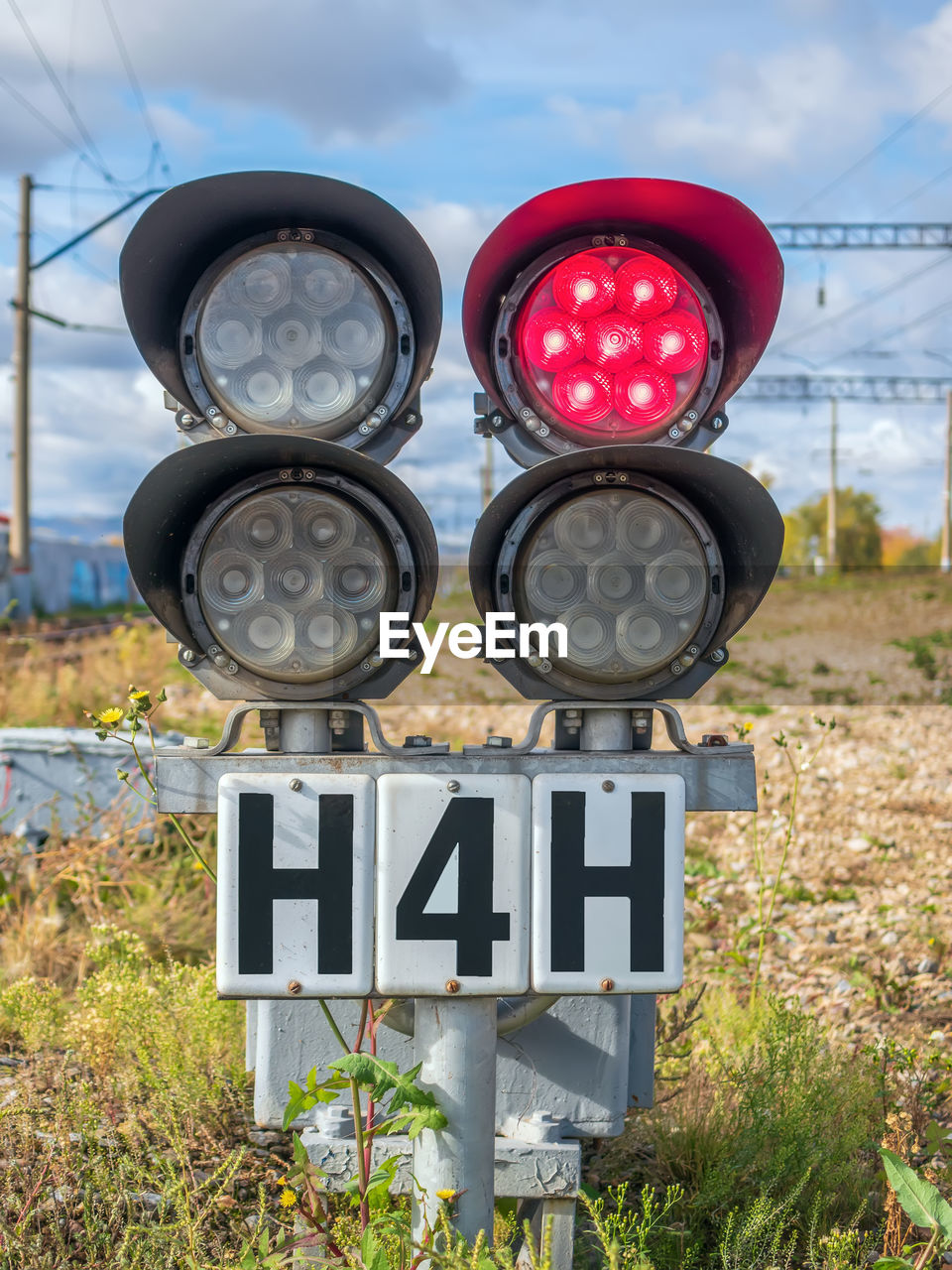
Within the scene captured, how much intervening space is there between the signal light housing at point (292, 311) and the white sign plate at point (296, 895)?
2.18ft

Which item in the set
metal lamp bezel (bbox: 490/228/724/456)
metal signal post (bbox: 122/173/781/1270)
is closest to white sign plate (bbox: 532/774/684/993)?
metal signal post (bbox: 122/173/781/1270)

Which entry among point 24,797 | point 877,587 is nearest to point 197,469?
point 24,797

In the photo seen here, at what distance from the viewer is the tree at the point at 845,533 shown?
175 feet

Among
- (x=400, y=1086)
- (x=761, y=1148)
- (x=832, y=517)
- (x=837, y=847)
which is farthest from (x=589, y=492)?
(x=832, y=517)

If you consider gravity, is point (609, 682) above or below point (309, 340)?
below

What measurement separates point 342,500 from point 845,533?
57.8 m

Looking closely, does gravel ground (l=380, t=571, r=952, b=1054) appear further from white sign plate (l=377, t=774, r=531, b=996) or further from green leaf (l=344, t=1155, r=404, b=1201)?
green leaf (l=344, t=1155, r=404, b=1201)

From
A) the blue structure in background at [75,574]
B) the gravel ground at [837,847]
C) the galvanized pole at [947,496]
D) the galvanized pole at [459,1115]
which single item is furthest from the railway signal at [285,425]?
the galvanized pole at [947,496]

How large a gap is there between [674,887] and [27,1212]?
1637 mm

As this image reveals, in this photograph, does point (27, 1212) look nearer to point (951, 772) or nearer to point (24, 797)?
point (24, 797)

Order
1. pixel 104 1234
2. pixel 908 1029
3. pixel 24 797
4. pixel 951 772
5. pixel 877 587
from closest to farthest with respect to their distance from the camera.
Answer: pixel 104 1234 → pixel 908 1029 → pixel 24 797 → pixel 951 772 → pixel 877 587

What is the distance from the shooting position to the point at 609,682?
2.06m

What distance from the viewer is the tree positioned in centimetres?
5334

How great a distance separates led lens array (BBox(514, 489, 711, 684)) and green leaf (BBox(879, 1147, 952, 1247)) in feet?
3.37
